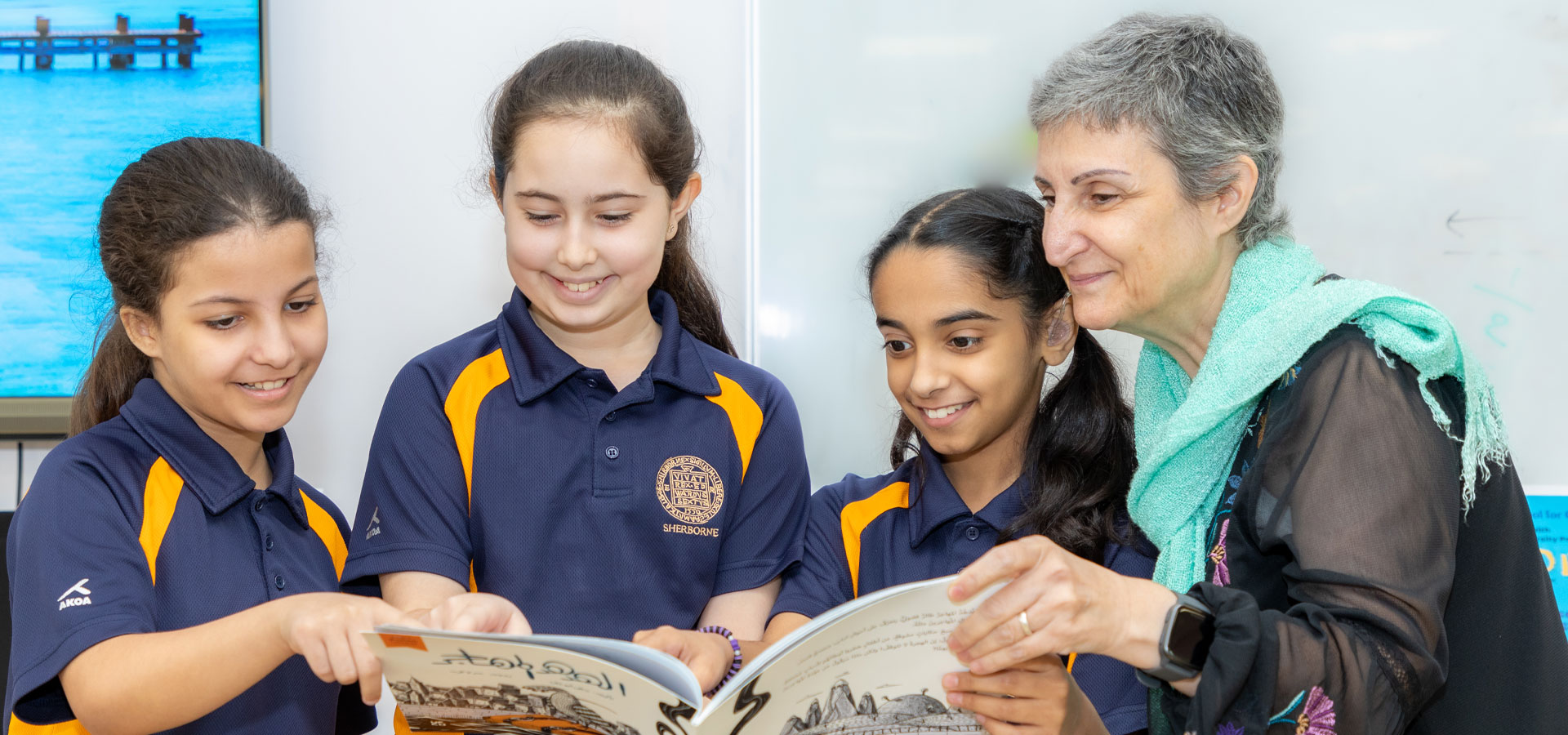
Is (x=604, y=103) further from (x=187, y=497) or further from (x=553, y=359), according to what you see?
(x=187, y=497)

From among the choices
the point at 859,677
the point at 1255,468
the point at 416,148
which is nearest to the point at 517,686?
the point at 859,677

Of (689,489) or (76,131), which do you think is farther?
(76,131)

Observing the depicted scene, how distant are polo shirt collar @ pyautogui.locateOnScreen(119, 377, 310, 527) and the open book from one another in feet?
1.60

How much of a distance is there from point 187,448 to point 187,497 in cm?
6

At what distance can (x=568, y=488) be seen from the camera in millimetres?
1502

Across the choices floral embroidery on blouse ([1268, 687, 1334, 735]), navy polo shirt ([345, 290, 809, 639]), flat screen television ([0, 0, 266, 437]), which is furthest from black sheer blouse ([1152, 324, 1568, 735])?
flat screen television ([0, 0, 266, 437])

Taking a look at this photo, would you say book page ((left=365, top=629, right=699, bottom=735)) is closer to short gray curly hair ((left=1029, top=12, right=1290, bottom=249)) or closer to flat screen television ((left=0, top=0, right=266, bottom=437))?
short gray curly hair ((left=1029, top=12, right=1290, bottom=249))

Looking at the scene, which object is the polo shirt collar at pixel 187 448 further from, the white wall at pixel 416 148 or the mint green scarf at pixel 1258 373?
the mint green scarf at pixel 1258 373

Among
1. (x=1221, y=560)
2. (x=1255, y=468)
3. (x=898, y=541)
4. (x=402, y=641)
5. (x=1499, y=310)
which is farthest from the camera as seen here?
(x=1499, y=310)

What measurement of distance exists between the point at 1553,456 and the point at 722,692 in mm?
1792

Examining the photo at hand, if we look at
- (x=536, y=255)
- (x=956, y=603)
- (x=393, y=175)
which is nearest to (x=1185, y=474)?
(x=956, y=603)

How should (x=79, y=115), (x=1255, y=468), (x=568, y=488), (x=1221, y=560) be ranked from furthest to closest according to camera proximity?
(x=79, y=115) < (x=568, y=488) < (x=1221, y=560) < (x=1255, y=468)

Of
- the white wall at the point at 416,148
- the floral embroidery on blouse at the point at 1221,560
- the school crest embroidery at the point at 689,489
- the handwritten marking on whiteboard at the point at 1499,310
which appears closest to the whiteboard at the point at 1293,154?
the handwritten marking on whiteboard at the point at 1499,310

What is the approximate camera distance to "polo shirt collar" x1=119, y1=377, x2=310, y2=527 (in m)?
1.37
